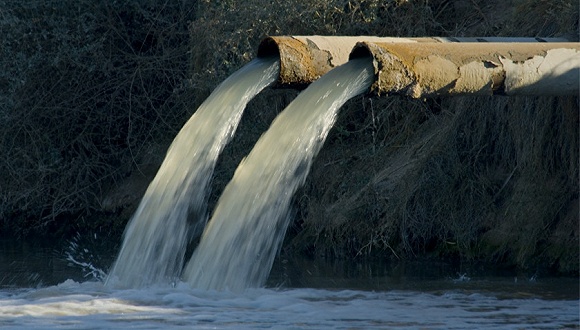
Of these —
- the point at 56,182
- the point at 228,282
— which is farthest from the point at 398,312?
the point at 56,182

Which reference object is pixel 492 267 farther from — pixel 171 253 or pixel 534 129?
pixel 171 253

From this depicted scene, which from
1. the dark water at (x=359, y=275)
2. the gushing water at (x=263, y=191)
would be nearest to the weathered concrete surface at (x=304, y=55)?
the gushing water at (x=263, y=191)

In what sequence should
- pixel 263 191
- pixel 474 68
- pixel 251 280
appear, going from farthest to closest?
1. pixel 251 280
2. pixel 263 191
3. pixel 474 68

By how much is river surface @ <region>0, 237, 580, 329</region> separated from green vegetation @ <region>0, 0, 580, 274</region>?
517mm

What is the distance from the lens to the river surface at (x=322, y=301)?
26.2 ft

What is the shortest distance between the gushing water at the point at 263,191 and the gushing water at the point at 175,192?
0.40 meters

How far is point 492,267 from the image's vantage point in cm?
1033

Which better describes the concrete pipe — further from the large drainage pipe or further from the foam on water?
the foam on water

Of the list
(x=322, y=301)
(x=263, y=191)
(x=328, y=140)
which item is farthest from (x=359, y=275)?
(x=328, y=140)

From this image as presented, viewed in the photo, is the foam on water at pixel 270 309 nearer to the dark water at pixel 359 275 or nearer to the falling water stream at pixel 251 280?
the falling water stream at pixel 251 280

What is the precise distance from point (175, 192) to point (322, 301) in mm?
1548

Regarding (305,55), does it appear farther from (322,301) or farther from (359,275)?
(359,275)

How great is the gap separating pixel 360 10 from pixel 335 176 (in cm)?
171

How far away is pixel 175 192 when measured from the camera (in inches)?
375
